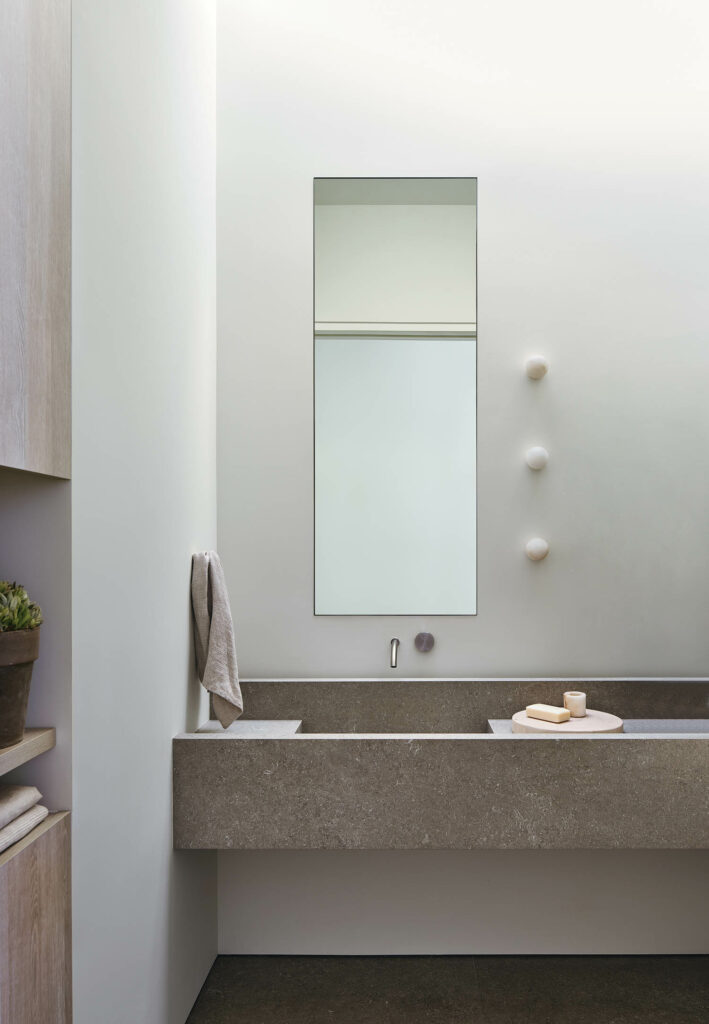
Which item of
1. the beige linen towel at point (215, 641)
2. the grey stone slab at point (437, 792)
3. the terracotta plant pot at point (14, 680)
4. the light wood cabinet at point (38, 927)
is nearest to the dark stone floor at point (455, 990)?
the grey stone slab at point (437, 792)

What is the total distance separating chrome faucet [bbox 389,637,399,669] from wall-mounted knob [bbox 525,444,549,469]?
0.69 meters

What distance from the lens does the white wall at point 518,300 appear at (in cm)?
249

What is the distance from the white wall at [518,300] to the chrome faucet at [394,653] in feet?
0.09

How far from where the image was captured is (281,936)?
2449 millimetres

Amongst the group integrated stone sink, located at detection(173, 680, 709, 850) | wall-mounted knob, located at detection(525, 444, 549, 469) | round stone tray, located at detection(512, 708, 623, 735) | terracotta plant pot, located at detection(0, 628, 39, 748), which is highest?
wall-mounted knob, located at detection(525, 444, 549, 469)

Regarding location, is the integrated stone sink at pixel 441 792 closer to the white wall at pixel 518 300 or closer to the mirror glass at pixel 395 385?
the white wall at pixel 518 300

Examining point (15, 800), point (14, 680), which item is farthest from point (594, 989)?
point (14, 680)

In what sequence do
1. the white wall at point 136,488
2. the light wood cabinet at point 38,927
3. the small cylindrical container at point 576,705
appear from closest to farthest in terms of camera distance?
the light wood cabinet at point 38,927
the white wall at point 136,488
the small cylindrical container at point 576,705

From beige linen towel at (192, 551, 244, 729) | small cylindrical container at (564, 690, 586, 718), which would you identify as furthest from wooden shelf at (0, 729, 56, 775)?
small cylindrical container at (564, 690, 586, 718)

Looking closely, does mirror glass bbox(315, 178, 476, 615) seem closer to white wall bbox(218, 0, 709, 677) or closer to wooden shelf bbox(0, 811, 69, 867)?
white wall bbox(218, 0, 709, 677)

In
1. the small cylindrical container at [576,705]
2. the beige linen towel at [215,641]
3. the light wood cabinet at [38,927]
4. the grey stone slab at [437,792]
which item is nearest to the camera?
the light wood cabinet at [38,927]

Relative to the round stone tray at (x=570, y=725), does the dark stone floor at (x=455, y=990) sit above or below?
below

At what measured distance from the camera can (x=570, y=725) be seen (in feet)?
6.93

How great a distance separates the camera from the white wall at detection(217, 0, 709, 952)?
2.49 m
